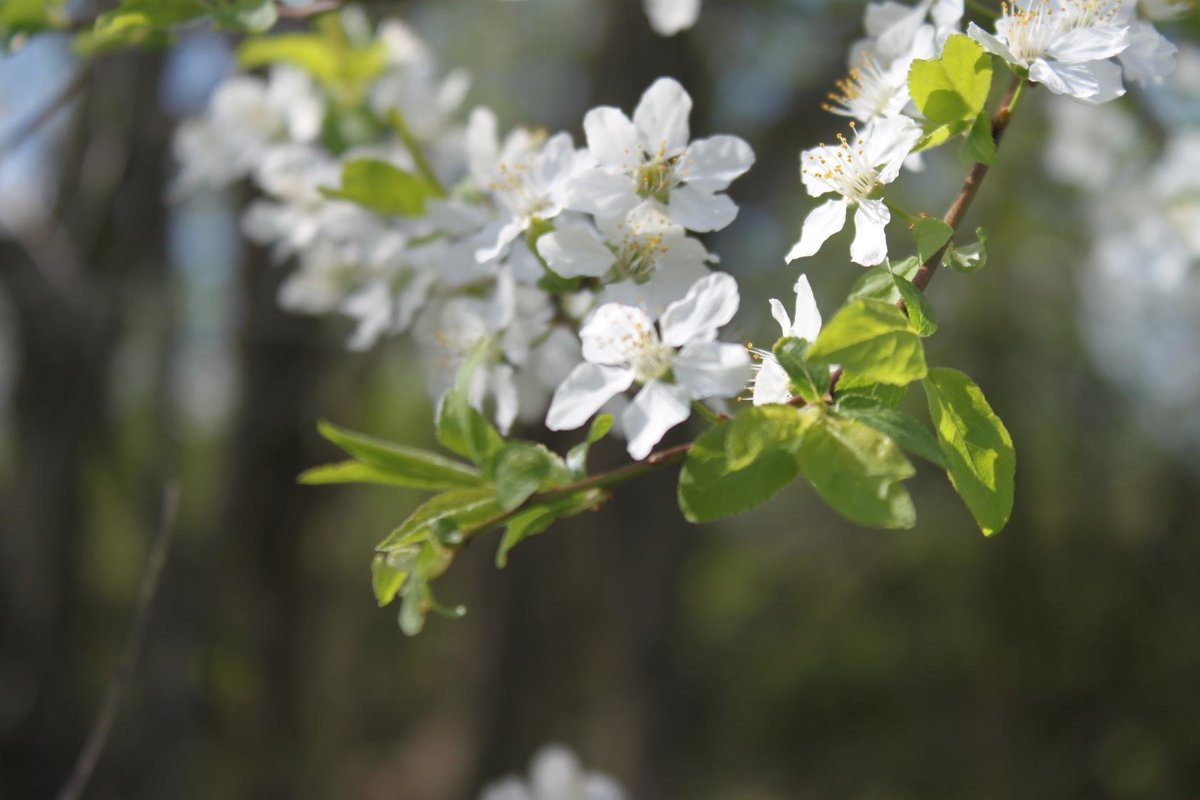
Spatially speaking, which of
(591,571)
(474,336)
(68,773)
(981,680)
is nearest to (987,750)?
(981,680)

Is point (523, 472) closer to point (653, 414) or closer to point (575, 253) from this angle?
point (653, 414)

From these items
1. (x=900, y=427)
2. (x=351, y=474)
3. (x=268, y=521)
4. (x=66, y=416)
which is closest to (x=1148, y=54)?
(x=900, y=427)

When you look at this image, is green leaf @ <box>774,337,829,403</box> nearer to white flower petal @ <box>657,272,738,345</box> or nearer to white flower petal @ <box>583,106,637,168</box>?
white flower petal @ <box>657,272,738,345</box>

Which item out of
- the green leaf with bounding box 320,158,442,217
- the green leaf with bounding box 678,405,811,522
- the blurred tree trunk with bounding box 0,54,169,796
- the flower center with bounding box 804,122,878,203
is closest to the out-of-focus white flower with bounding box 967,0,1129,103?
the flower center with bounding box 804,122,878,203

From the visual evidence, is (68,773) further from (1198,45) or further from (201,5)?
(1198,45)

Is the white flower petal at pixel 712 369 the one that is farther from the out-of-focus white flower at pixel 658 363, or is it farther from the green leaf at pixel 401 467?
the green leaf at pixel 401 467

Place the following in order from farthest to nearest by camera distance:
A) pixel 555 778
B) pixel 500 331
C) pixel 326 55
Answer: pixel 555 778
pixel 326 55
pixel 500 331

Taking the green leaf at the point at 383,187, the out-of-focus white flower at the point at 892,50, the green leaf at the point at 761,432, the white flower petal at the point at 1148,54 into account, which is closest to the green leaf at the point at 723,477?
the green leaf at the point at 761,432
